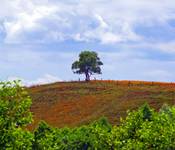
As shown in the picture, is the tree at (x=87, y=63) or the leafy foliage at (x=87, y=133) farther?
the tree at (x=87, y=63)

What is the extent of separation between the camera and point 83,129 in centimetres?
7694

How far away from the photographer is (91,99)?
11725cm

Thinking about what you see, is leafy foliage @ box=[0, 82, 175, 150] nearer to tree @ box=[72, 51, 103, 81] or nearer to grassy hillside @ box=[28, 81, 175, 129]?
grassy hillside @ box=[28, 81, 175, 129]

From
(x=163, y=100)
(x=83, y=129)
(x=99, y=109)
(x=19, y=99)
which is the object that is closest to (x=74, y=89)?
(x=99, y=109)

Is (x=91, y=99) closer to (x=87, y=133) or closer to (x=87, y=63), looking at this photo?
(x=87, y=63)

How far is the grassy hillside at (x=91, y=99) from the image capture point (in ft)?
347

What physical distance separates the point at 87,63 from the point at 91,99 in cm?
1585

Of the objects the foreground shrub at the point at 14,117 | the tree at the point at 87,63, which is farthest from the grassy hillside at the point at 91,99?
the foreground shrub at the point at 14,117

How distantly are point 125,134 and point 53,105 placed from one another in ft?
225

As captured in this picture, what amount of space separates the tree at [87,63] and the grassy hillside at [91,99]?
9.04 ft

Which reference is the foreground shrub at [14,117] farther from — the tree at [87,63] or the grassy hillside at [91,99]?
the tree at [87,63]

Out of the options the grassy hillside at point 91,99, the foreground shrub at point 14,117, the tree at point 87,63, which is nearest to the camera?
the foreground shrub at point 14,117

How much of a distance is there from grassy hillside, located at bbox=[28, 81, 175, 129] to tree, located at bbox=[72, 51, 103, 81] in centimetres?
276

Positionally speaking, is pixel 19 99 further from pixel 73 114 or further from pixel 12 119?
pixel 73 114
